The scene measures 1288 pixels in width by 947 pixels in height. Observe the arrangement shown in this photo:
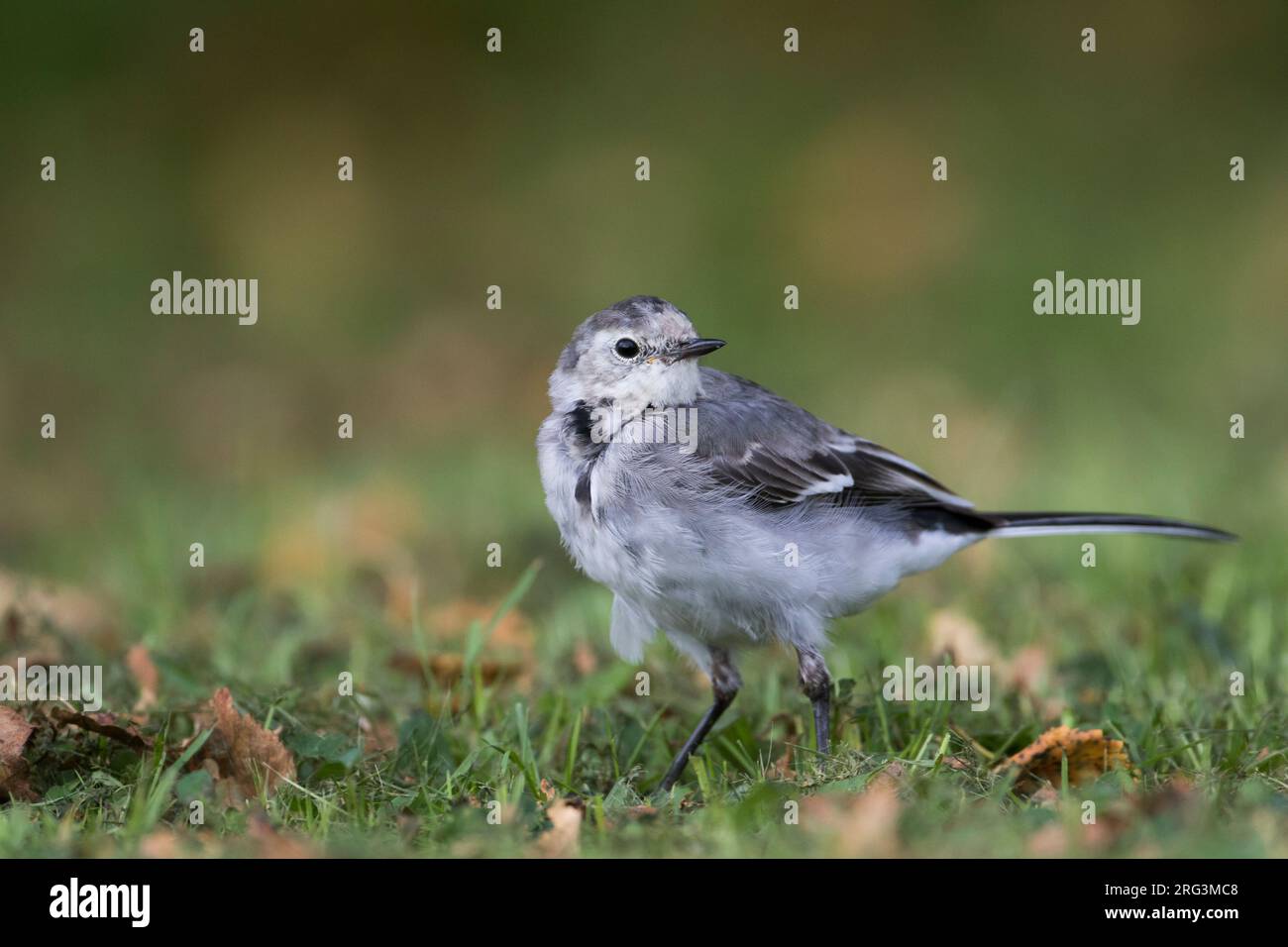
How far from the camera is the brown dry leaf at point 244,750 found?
216 inches

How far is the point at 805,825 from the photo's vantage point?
181 inches

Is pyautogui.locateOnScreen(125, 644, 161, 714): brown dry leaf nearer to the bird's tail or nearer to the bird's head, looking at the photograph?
the bird's head

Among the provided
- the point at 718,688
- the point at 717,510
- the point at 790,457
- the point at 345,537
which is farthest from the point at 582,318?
the point at 717,510

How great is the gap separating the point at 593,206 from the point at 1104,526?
9.56 metres

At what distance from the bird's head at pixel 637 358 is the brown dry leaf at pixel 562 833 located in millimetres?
1913

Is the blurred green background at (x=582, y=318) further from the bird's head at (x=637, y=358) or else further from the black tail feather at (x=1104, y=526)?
the bird's head at (x=637, y=358)

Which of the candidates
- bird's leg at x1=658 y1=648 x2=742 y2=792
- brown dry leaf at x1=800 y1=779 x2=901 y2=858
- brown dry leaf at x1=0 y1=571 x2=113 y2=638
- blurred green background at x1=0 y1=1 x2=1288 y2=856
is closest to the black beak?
bird's leg at x1=658 y1=648 x2=742 y2=792

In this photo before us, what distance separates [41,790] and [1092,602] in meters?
5.05

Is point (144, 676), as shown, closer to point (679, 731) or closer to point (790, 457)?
point (679, 731)

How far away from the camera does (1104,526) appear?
6.76 metres

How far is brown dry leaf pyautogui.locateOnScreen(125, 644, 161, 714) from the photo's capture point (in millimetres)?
6379

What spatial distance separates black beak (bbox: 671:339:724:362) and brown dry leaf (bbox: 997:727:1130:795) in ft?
6.69

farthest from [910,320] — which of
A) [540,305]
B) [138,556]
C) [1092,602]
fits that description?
[138,556]

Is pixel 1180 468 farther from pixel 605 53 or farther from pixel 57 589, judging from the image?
pixel 605 53
